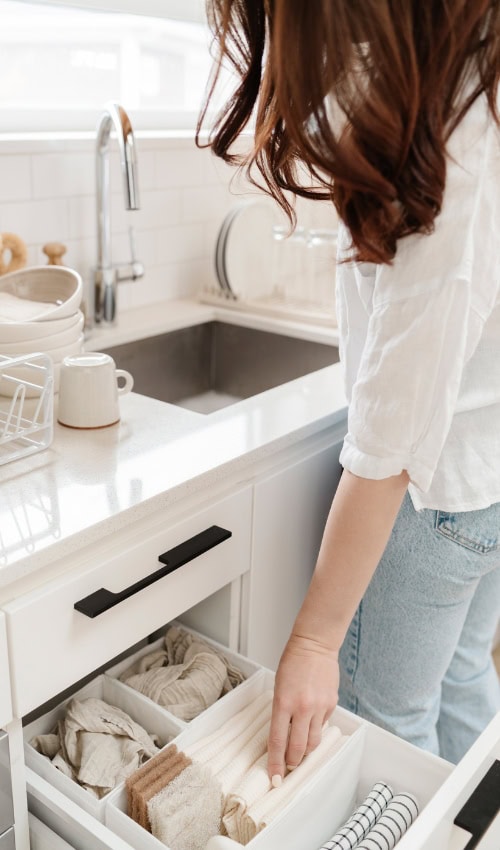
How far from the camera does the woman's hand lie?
91 centimetres

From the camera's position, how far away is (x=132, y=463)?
3.38ft

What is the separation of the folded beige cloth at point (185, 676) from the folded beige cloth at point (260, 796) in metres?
0.14

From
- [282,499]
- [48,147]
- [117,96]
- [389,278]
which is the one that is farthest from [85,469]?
[117,96]

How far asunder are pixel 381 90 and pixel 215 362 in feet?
3.82

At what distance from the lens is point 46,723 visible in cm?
106

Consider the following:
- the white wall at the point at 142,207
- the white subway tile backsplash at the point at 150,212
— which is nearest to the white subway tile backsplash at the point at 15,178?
the white wall at the point at 142,207

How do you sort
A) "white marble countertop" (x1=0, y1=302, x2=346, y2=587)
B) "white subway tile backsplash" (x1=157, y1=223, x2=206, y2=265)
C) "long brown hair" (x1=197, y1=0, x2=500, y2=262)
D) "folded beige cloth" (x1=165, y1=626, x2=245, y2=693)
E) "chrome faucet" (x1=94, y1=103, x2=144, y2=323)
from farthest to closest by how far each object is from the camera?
"white subway tile backsplash" (x1=157, y1=223, x2=206, y2=265) → "chrome faucet" (x1=94, y1=103, x2=144, y2=323) → "folded beige cloth" (x1=165, y1=626, x2=245, y2=693) → "white marble countertop" (x1=0, y1=302, x2=346, y2=587) → "long brown hair" (x1=197, y1=0, x2=500, y2=262)

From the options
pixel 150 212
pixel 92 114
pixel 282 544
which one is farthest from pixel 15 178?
pixel 282 544

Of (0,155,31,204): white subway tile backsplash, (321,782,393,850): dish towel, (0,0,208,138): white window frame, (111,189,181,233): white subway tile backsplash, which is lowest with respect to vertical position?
(321,782,393,850): dish towel

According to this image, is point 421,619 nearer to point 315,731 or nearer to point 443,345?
point 315,731

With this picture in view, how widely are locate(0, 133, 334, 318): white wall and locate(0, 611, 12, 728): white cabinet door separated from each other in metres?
0.82

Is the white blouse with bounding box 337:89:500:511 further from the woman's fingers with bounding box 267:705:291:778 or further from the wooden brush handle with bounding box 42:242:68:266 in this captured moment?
the wooden brush handle with bounding box 42:242:68:266

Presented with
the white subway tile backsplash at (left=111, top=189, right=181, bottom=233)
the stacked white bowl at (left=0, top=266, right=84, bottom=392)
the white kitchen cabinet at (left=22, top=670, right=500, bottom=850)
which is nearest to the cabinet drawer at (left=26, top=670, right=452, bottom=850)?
the white kitchen cabinet at (left=22, top=670, right=500, bottom=850)

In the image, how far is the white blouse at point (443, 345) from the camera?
0.72m
